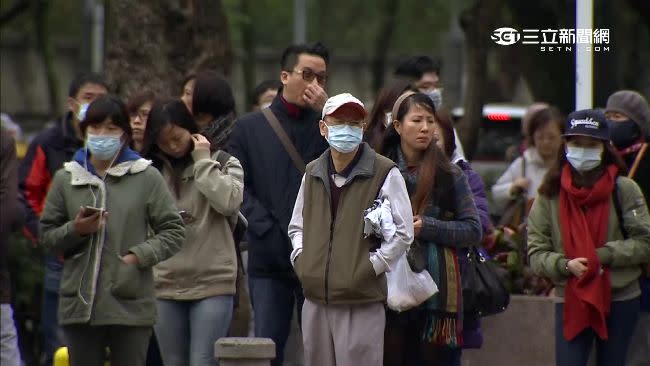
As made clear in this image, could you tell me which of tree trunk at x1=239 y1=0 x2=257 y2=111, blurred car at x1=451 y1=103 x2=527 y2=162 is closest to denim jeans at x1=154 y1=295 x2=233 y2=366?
blurred car at x1=451 y1=103 x2=527 y2=162

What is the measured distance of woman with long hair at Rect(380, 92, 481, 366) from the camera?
7.83 metres

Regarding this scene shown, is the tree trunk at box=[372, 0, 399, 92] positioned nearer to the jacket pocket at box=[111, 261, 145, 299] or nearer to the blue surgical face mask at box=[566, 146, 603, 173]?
the blue surgical face mask at box=[566, 146, 603, 173]

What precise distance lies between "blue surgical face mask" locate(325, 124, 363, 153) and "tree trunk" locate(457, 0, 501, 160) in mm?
6108

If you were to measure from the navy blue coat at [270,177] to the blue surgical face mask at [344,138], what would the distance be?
3.86 ft

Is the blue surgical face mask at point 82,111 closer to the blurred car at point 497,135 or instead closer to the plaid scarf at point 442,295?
the plaid scarf at point 442,295

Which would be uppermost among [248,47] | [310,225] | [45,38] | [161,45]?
[45,38]

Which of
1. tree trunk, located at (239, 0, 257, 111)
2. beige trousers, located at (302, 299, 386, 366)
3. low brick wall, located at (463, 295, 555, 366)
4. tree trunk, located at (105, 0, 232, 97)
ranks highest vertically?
tree trunk, located at (239, 0, 257, 111)

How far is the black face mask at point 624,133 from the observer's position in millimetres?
9289

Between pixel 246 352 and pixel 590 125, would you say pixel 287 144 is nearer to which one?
pixel 590 125

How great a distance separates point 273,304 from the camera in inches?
338

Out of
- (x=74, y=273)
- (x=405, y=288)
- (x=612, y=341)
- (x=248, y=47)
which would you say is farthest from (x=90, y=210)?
(x=248, y=47)

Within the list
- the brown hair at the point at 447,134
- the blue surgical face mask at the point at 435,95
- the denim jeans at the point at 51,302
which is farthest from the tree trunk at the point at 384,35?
the brown hair at the point at 447,134

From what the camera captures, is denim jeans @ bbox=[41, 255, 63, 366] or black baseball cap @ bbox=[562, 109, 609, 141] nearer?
black baseball cap @ bbox=[562, 109, 609, 141]

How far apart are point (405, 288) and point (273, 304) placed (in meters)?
1.26
